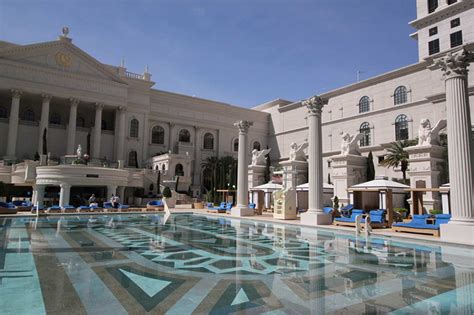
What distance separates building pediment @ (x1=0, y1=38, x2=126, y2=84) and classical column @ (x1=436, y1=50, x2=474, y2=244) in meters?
42.5

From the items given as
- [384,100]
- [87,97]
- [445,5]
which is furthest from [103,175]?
[445,5]

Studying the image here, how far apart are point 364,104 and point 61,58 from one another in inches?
1619

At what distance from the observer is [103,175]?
96.5 feet

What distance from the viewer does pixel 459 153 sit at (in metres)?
11.1

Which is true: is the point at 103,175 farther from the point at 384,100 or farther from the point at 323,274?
the point at 384,100

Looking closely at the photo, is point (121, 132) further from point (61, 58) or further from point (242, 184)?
point (242, 184)

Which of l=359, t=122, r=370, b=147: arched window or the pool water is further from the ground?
l=359, t=122, r=370, b=147: arched window

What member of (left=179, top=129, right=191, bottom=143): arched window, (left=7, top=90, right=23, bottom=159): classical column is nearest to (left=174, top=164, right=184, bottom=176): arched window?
(left=179, top=129, right=191, bottom=143): arched window

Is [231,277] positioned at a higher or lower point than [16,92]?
lower

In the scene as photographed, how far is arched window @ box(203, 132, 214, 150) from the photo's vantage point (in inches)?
2224

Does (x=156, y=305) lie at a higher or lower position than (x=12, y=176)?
lower

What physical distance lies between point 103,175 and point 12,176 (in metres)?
9.88

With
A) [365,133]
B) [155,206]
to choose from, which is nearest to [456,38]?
[365,133]

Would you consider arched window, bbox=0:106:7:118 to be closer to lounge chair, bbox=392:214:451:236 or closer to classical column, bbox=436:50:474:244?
lounge chair, bbox=392:214:451:236
